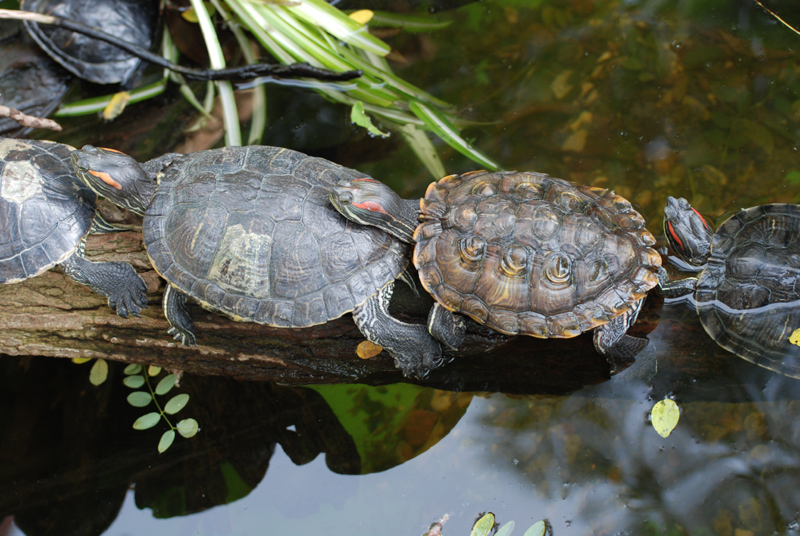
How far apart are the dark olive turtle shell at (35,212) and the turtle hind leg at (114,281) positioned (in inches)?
5.1

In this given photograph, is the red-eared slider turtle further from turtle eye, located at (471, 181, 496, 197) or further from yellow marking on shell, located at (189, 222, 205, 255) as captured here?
turtle eye, located at (471, 181, 496, 197)

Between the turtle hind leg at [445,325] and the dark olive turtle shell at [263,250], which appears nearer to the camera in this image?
the dark olive turtle shell at [263,250]

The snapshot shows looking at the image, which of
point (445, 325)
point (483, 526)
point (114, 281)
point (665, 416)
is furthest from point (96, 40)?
point (665, 416)

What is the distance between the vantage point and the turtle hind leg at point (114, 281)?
11.8 feet

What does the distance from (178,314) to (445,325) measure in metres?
2.03

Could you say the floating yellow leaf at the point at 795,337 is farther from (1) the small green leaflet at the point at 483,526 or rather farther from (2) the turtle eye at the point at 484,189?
(1) the small green leaflet at the point at 483,526

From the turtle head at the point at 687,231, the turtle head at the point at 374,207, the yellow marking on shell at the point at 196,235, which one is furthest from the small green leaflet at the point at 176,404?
the turtle head at the point at 687,231

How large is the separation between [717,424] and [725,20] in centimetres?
447

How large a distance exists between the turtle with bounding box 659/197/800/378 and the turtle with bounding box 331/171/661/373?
0.56m

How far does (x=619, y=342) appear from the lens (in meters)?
3.60

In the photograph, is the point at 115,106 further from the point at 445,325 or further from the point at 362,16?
the point at 445,325

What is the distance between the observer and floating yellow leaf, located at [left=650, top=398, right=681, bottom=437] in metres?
3.79

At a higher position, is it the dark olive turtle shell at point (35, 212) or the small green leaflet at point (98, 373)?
the dark olive turtle shell at point (35, 212)

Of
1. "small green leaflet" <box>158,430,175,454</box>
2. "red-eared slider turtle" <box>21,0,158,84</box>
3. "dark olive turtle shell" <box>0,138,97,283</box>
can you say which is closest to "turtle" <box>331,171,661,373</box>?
"dark olive turtle shell" <box>0,138,97,283</box>
